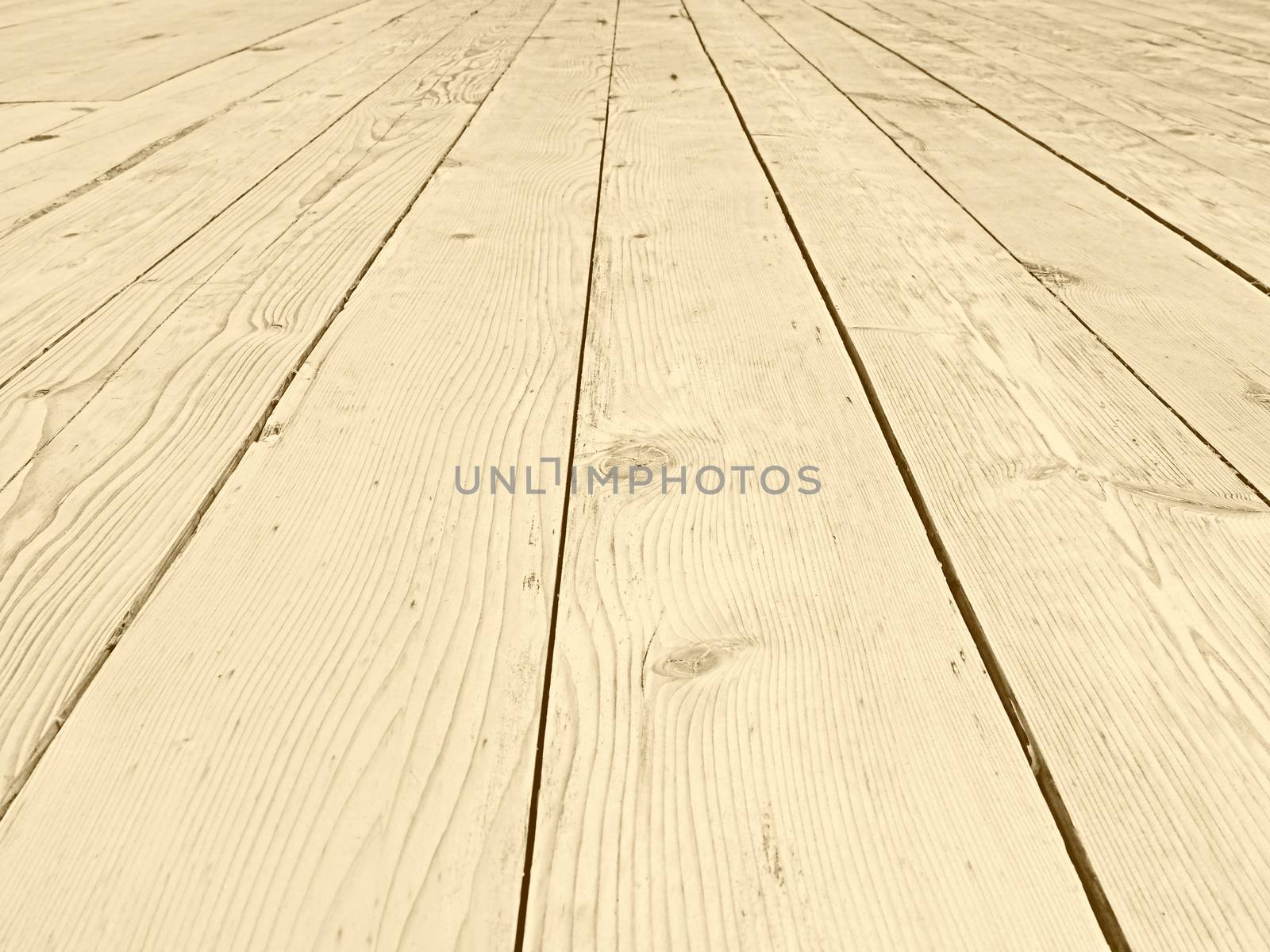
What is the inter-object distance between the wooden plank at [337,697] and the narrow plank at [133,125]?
74 centimetres

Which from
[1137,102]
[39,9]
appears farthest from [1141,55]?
[39,9]

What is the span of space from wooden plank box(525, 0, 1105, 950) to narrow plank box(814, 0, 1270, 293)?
0.61m

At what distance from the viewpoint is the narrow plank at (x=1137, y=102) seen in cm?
155

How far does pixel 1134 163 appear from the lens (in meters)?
A: 1.49

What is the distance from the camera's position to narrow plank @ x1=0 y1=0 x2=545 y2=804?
2.14 ft

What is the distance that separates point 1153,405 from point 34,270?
1.21 metres

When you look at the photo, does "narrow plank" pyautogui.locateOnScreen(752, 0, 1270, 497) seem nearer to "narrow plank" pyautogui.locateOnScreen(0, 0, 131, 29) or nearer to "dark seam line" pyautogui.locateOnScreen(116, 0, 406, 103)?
"dark seam line" pyautogui.locateOnScreen(116, 0, 406, 103)

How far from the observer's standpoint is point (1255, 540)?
724mm

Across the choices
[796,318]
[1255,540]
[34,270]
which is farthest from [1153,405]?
[34,270]

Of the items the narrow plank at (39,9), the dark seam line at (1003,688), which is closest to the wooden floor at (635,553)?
the dark seam line at (1003,688)

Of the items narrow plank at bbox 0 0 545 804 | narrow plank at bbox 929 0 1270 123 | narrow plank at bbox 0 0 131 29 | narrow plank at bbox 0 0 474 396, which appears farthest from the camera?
narrow plank at bbox 0 0 131 29

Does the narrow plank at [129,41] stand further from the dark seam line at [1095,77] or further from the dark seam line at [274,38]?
the dark seam line at [1095,77]

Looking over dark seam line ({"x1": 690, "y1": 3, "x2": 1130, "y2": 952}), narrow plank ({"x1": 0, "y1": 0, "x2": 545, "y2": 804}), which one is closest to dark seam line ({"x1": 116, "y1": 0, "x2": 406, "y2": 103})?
narrow plank ({"x1": 0, "y1": 0, "x2": 545, "y2": 804})

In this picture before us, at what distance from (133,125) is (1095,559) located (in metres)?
1.68
